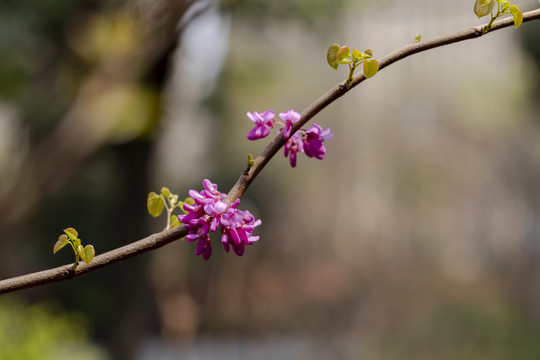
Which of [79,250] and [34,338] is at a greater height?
[34,338]

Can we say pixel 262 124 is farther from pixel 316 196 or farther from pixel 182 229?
pixel 316 196

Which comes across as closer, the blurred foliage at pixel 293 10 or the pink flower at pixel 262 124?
the pink flower at pixel 262 124

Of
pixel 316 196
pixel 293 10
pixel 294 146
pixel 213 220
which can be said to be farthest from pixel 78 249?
pixel 316 196

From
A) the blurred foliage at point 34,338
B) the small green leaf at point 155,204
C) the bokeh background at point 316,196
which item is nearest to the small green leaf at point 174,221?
the small green leaf at point 155,204

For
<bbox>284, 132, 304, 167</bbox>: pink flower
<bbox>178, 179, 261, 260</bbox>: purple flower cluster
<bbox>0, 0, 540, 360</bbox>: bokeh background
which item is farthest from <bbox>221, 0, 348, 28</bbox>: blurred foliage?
Answer: <bbox>178, 179, 261, 260</bbox>: purple flower cluster

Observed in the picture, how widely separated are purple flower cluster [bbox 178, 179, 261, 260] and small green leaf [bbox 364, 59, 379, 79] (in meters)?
0.14

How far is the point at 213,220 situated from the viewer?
0.46 metres

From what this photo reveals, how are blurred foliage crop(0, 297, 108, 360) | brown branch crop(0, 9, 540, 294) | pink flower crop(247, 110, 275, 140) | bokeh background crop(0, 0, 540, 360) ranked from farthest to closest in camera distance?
bokeh background crop(0, 0, 540, 360), blurred foliage crop(0, 297, 108, 360), pink flower crop(247, 110, 275, 140), brown branch crop(0, 9, 540, 294)

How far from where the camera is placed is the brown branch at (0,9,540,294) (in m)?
0.42

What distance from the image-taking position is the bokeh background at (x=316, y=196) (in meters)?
3.57

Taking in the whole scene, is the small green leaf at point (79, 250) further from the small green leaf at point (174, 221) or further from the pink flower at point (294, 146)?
the pink flower at point (294, 146)

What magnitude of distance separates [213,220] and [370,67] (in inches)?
6.7

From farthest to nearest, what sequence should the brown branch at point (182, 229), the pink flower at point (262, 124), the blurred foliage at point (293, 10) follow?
the blurred foliage at point (293, 10) → the pink flower at point (262, 124) → the brown branch at point (182, 229)

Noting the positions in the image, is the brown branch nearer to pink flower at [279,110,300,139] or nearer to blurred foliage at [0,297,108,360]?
pink flower at [279,110,300,139]
